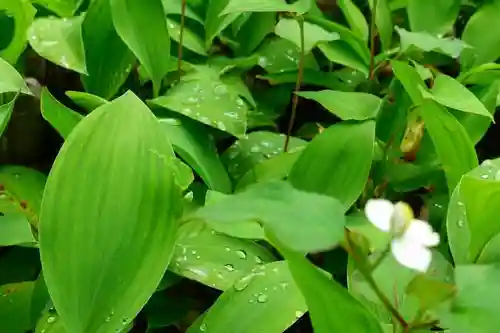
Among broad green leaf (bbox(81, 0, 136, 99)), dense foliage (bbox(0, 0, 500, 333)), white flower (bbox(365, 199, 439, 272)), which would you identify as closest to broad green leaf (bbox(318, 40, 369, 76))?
dense foliage (bbox(0, 0, 500, 333))

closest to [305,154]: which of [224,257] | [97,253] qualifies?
[224,257]

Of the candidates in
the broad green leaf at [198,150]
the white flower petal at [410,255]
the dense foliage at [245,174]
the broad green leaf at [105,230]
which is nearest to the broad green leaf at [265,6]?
the dense foliage at [245,174]

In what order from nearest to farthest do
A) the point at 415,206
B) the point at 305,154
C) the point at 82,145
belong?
the point at 82,145
the point at 305,154
the point at 415,206

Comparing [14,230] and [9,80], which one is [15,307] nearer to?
[14,230]

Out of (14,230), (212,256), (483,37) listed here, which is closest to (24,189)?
(14,230)

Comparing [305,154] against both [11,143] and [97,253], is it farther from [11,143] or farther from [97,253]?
[11,143]

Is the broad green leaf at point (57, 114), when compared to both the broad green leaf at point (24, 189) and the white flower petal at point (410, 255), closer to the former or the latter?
the broad green leaf at point (24, 189)
